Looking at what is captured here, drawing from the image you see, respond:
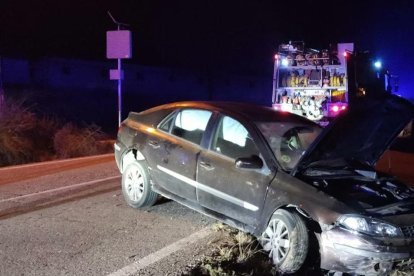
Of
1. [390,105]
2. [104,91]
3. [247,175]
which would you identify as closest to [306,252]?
[247,175]

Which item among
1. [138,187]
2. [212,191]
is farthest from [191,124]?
[138,187]

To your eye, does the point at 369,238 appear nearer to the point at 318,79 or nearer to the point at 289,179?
the point at 289,179

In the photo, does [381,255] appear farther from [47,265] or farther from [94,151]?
[94,151]

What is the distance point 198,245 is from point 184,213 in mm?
1351

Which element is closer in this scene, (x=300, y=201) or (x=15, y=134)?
(x=300, y=201)

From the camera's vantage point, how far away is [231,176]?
605 centimetres

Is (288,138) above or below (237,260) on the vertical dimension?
above

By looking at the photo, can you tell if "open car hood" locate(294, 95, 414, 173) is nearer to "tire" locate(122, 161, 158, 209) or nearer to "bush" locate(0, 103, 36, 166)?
"tire" locate(122, 161, 158, 209)

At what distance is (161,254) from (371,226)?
6.95 feet

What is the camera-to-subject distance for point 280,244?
5395 millimetres

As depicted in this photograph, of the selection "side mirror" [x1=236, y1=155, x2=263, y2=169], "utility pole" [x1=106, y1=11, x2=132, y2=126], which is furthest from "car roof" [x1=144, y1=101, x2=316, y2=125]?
"utility pole" [x1=106, y1=11, x2=132, y2=126]

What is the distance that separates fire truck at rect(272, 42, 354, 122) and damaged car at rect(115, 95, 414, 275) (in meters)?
9.40

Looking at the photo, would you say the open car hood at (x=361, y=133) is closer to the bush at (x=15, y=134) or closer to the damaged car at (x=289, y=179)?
the damaged car at (x=289, y=179)

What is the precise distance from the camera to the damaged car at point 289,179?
16.5 ft
